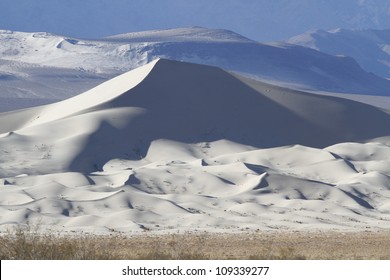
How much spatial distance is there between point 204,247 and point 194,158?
23191 millimetres

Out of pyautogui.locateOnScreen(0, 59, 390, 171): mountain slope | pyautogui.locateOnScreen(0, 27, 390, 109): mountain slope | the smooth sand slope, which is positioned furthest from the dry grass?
pyautogui.locateOnScreen(0, 27, 390, 109): mountain slope

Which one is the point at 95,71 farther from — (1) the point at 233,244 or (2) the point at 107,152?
(1) the point at 233,244

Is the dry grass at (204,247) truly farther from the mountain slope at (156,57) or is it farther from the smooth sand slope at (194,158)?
the mountain slope at (156,57)

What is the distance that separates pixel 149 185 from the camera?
3350cm

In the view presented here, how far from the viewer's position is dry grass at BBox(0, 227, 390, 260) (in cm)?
1330

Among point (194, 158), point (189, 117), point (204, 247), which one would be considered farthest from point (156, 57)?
point (204, 247)

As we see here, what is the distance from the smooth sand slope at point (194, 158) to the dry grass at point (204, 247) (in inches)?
207

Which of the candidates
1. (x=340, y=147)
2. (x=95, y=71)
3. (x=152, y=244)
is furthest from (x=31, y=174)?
(x=95, y=71)

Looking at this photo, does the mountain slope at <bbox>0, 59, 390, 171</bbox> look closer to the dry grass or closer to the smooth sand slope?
the smooth sand slope

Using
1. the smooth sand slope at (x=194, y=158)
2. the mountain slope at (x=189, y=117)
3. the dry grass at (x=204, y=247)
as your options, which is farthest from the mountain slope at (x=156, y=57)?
the dry grass at (x=204, y=247)

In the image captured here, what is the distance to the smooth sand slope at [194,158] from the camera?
91.9ft

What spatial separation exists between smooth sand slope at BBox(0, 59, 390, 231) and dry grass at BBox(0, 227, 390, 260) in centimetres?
527


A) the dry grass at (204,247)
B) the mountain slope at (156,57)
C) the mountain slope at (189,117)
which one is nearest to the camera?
the dry grass at (204,247)

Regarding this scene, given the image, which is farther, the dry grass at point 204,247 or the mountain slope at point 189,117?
the mountain slope at point 189,117
